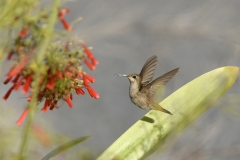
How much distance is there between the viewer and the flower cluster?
38.2 inches

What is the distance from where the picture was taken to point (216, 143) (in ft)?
9.23

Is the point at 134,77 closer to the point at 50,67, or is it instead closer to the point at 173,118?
the point at 173,118

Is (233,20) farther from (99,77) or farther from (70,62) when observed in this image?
(70,62)

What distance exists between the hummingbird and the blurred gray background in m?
0.20

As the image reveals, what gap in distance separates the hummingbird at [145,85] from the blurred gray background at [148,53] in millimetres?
198

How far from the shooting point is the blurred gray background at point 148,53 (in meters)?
2.38

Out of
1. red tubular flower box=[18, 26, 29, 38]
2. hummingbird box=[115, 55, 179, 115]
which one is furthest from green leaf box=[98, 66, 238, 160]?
red tubular flower box=[18, 26, 29, 38]

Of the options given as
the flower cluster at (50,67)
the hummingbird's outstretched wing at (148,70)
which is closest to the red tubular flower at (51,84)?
the flower cluster at (50,67)

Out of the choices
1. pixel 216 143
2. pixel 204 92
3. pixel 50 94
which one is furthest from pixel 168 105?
pixel 216 143

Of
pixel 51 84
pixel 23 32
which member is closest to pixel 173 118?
pixel 51 84

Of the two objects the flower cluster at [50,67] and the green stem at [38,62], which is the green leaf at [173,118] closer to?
the flower cluster at [50,67]

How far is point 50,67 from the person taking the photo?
1.05 meters

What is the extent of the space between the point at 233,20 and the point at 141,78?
Result: 1063 millimetres

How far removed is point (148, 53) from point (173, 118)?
0.96 m
